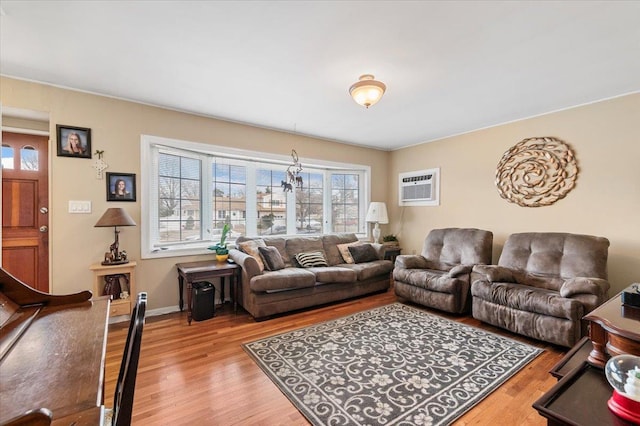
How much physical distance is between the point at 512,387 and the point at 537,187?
2.71 metres

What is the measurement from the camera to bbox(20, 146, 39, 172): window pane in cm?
328

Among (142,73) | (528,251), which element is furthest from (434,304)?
(142,73)

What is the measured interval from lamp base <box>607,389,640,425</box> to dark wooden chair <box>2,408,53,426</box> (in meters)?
1.68

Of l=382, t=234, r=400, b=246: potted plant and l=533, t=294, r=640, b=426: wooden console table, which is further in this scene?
l=382, t=234, r=400, b=246: potted plant

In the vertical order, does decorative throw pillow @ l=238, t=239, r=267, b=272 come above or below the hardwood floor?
above

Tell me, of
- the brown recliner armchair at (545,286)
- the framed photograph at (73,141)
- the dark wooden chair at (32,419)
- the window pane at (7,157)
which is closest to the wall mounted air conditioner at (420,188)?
the brown recliner armchair at (545,286)

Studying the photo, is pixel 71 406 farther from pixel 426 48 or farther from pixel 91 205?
pixel 91 205

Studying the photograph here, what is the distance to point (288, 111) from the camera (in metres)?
3.58

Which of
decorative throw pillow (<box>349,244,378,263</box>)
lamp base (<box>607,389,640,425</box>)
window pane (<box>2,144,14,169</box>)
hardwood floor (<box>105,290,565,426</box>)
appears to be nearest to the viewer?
lamp base (<box>607,389,640,425</box>)

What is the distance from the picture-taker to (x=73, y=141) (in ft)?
9.75

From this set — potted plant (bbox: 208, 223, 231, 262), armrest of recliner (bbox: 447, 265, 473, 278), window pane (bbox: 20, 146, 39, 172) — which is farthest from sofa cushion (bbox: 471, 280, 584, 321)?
window pane (bbox: 20, 146, 39, 172)

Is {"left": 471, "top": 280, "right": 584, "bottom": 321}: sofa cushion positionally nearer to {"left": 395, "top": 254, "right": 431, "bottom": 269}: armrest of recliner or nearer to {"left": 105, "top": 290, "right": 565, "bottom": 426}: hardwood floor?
{"left": 105, "top": 290, "right": 565, "bottom": 426}: hardwood floor

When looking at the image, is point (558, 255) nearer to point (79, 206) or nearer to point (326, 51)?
point (326, 51)

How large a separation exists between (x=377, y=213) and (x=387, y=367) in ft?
10.5
